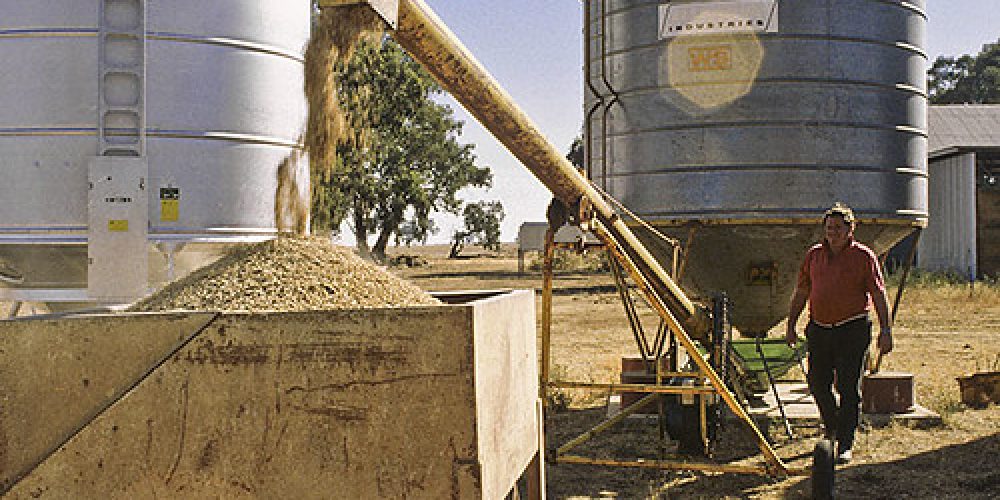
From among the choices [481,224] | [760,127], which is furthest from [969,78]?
[760,127]

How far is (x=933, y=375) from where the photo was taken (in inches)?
393

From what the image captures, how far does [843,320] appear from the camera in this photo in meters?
5.62

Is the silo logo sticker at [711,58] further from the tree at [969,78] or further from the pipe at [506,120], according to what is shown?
→ the tree at [969,78]

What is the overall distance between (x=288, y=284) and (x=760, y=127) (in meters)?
5.02

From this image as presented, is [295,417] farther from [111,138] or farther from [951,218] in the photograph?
[951,218]

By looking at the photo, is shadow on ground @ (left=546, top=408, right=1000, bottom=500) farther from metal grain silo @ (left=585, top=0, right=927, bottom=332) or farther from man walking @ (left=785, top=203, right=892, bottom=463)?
metal grain silo @ (left=585, top=0, right=927, bottom=332)

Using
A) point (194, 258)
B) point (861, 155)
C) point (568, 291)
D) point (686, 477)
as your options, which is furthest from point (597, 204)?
point (568, 291)

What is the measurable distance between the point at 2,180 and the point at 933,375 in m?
9.88

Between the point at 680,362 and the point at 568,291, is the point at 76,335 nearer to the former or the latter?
the point at 680,362

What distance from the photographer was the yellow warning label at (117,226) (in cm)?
659

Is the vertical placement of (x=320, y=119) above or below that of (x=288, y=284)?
above


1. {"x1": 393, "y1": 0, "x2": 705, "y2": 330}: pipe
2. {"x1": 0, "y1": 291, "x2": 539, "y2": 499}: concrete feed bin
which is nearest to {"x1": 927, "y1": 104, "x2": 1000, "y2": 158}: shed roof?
{"x1": 393, "y1": 0, "x2": 705, "y2": 330}: pipe

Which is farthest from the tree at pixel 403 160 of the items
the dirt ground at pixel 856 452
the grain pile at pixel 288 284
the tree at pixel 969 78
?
the tree at pixel 969 78

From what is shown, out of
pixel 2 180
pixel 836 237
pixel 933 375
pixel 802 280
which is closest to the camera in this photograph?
pixel 836 237
